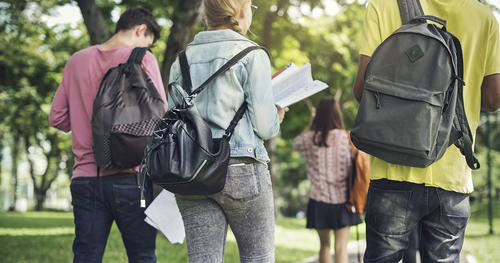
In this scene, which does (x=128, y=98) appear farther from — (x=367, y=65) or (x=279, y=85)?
(x=367, y=65)

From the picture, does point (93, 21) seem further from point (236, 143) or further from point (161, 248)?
point (236, 143)

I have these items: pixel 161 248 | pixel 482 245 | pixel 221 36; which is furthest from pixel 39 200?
pixel 221 36

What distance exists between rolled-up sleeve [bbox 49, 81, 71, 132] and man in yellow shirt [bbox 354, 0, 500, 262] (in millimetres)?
1923

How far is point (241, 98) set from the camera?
99.6 inches

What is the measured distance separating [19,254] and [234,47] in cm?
646

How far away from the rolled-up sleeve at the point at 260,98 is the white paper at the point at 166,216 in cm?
70

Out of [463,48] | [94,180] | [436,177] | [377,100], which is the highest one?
[463,48]

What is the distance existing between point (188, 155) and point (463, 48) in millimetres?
1377

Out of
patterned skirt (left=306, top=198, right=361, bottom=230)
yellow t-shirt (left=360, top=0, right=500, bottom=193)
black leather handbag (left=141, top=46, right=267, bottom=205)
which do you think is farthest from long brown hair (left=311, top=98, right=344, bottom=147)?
black leather handbag (left=141, top=46, right=267, bottom=205)

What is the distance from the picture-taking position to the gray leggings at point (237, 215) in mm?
2488

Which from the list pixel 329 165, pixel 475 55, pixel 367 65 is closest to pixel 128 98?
pixel 367 65

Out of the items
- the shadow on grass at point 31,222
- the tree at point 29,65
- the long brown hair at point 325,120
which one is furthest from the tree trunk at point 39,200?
the long brown hair at point 325,120

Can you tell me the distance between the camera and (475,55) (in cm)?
254

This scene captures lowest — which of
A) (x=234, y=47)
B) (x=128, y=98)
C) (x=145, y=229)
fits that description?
(x=145, y=229)
